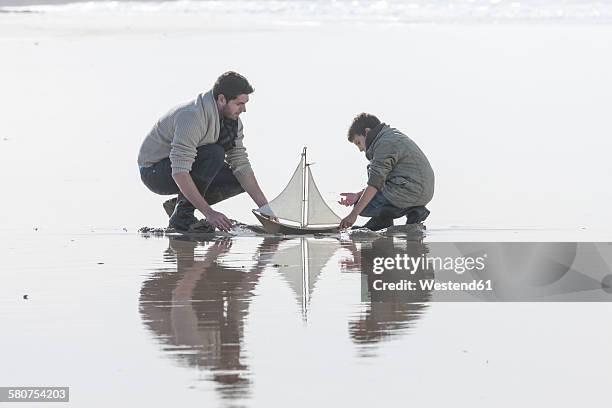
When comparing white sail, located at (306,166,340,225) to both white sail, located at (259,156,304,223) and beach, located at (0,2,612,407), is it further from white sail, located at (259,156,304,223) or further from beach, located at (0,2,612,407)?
beach, located at (0,2,612,407)

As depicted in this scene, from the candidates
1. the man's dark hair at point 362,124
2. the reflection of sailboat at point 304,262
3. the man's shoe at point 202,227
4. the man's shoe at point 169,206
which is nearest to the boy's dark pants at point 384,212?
the man's dark hair at point 362,124

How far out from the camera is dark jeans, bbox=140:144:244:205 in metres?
9.88

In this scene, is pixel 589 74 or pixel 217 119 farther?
pixel 589 74

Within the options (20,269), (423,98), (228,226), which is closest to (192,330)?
(20,269)

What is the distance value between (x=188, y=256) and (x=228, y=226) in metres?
0.65

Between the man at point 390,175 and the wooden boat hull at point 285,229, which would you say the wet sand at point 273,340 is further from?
the man at point 390,175

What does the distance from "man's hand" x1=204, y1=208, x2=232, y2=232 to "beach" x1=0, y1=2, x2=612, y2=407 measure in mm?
100

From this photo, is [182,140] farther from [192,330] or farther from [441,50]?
[441,50]

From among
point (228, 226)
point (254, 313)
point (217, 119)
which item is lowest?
point (254, 313)

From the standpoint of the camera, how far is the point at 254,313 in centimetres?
720

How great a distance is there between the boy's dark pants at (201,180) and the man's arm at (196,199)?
0.17 m

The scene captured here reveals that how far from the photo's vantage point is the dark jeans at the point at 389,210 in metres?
10.1

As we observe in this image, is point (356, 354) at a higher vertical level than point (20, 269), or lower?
lower

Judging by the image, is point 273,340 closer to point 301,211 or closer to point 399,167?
point 301,211
